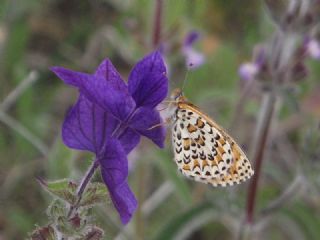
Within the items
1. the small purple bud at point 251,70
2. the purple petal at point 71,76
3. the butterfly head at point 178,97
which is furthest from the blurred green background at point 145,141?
the purple petal at point 71,76

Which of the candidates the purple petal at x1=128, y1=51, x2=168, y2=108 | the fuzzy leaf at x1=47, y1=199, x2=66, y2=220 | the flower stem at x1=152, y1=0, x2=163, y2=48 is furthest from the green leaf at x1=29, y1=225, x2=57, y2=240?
the flower stem at x1=152, y1=0, x2=163, y2=48

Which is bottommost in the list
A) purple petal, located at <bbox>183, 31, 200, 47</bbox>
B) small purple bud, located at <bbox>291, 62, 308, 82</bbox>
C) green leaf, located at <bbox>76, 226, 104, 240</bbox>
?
small purple bud, located at <bbox>291, 62, 308, 82</bbox>

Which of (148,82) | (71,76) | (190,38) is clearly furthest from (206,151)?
(190,38)

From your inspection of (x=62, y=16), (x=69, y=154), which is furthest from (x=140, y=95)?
(x=62, y=16)

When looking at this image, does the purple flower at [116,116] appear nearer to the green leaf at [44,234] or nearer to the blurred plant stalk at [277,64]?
the green leaf at [44,234]

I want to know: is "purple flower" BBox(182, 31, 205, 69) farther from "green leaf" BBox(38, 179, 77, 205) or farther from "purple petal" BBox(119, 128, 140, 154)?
"green leaf" BBox(38, 179, 77, 205)

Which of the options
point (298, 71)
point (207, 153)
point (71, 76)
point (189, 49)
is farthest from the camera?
point (189, 49)

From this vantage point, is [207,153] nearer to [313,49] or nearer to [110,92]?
[110,92]

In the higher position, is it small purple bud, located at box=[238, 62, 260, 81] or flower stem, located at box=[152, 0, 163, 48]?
flower stem, located at box=[152, 0, 163, 48]
